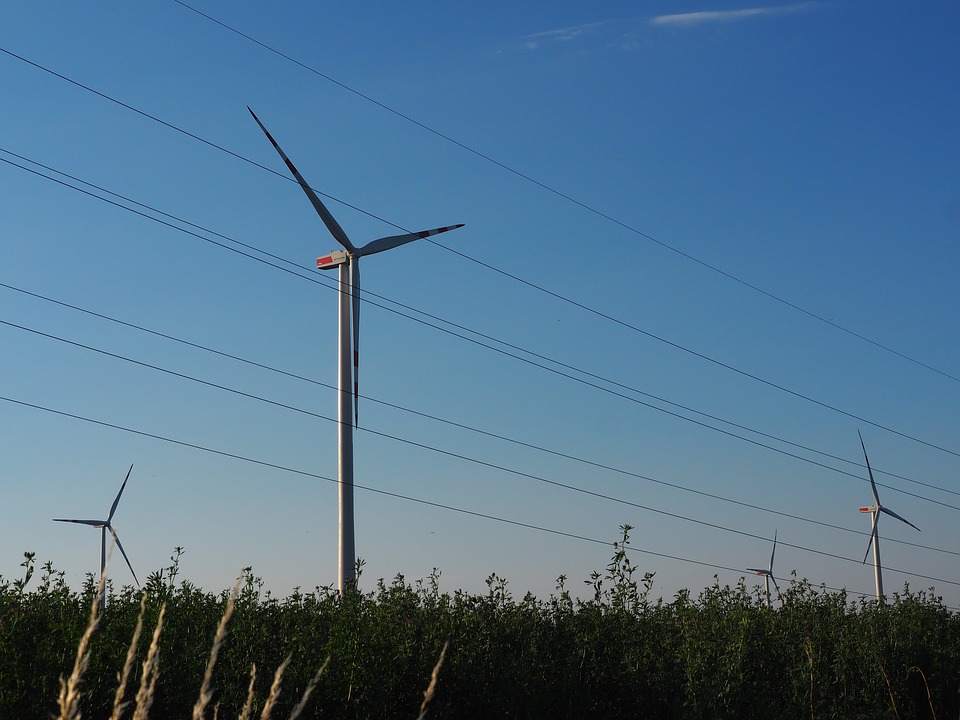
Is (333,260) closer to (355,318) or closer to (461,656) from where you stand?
(355,318)

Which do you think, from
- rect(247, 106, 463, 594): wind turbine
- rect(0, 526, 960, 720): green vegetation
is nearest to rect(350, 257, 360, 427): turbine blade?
rect(247, 106, 463, 594): wind turbine

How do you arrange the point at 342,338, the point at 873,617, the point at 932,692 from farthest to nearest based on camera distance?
the point at 342,338 → the point at 873,617 → the point at 932,692

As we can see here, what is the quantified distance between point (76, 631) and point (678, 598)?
11.6m

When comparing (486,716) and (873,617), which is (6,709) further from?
(873,617)

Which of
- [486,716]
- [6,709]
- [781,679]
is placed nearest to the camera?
[6,709]

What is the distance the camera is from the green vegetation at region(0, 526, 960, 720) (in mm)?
13641

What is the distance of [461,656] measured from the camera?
51.9 ft

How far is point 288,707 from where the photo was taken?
13664 mm

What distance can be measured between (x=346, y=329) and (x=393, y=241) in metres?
7.76

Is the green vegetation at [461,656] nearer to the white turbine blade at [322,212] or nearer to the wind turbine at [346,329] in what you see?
the wind turbine at [346,329]

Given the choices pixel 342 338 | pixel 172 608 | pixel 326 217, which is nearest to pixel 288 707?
pixel 172 608

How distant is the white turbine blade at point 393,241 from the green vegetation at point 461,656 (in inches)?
993

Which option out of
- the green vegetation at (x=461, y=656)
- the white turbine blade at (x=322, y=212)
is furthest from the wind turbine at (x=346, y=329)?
the green vegetation at (x=461, y=656)

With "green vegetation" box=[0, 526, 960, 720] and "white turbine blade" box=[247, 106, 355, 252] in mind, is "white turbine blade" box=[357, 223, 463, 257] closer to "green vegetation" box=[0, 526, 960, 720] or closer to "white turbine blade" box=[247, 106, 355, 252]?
"white turbine blade" box=[247, 106, 355, 252]
